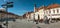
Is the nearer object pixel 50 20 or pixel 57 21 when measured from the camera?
pixel 57 21

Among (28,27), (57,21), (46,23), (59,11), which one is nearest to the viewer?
(57,21)

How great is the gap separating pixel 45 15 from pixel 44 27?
0.87 feet

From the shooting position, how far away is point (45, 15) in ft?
11.2

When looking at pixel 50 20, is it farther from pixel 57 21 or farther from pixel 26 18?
pixel 26 18

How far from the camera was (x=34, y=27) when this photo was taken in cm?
325

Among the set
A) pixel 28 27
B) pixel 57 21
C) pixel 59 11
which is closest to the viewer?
pixel 57 21

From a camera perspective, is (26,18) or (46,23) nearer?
(26,18)

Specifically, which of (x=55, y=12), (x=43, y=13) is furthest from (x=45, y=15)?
(x=55, y=12)

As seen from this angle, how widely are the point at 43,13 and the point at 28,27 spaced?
0.47 metres

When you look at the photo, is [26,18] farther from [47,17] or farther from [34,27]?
[47,17]

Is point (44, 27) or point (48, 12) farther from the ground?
point (48, 12)

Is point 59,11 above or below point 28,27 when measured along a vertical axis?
above

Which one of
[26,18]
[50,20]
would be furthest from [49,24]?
[26,18]

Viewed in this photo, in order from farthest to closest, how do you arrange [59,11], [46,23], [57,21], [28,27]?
[59,11]
[46,23]
[28,27]
[57,21]
